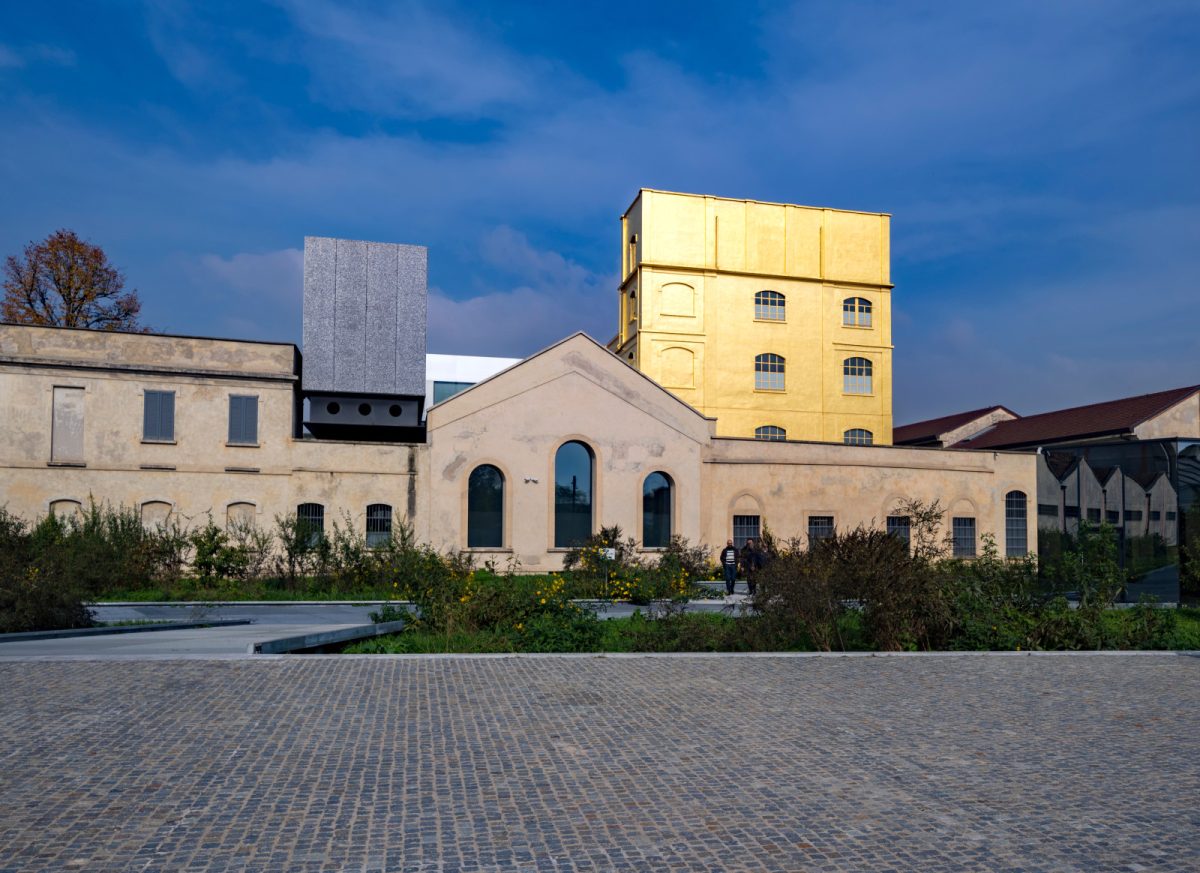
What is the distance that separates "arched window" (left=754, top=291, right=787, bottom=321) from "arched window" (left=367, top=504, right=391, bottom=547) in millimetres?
23582

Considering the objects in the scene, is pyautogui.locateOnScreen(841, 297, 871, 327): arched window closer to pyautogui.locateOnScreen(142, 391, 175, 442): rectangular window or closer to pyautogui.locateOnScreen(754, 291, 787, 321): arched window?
pyautogui.locateOnScreen(754, 291, 787, 321): arched window

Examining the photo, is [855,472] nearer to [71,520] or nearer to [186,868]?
[71,520]

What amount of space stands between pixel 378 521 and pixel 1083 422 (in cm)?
3591

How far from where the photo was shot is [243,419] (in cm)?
2783

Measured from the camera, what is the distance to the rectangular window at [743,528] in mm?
31453

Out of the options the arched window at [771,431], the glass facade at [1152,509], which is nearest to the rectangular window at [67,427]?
the glass facade at [1152,509]

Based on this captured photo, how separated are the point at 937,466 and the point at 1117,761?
28.0 metres

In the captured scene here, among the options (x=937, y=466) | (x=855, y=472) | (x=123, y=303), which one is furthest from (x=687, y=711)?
(x=123, y=303)

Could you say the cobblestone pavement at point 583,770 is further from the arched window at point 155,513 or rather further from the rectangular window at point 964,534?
the rectangular window at point 964,534

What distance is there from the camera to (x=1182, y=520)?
21.0m

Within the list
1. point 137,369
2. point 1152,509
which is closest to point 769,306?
point 1152,509

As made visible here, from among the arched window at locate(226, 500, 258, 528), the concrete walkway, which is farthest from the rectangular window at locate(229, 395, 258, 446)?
the concrete walkway

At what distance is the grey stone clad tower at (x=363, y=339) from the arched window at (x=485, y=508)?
4.09m

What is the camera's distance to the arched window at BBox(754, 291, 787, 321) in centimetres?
4447
